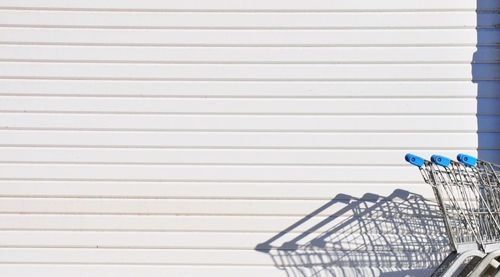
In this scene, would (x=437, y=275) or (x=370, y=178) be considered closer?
(x=437, y=275)

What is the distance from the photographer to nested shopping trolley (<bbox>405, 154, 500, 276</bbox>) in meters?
4.94

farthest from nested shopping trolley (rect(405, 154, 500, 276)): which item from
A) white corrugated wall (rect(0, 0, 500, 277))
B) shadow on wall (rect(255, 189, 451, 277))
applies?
white corrugated wall (rect(0, 0, 500, 277))

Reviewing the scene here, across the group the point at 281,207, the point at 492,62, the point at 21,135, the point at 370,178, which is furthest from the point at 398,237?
the point at 21,135

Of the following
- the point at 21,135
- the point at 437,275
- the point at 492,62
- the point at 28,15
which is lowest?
the point at 437,275

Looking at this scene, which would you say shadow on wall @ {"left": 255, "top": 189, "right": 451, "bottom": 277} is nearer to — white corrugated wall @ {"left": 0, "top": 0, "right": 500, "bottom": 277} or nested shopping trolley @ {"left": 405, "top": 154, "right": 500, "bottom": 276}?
white corrugated wall @ {"left": 0, "top": 0, "right": 500, "bottom": 277}

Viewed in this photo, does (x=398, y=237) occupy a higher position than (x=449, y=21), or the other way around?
(x=449, y=21)

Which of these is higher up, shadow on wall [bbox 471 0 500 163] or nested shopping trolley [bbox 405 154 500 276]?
shadow on wall [bbox 471 0 500 163]

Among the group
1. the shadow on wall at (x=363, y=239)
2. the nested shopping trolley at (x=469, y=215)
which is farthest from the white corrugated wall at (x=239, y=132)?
the nested shopping trolley at (x=469, y=215)

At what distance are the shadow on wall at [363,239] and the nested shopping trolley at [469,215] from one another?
2.03 ft

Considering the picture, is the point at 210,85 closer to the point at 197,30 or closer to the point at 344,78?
the point at 197,30

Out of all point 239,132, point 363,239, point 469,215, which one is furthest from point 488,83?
point 239,132

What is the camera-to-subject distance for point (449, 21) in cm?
611

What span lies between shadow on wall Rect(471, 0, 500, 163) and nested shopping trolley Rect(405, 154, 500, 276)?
0.69m

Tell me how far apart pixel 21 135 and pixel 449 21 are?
3.42 m
